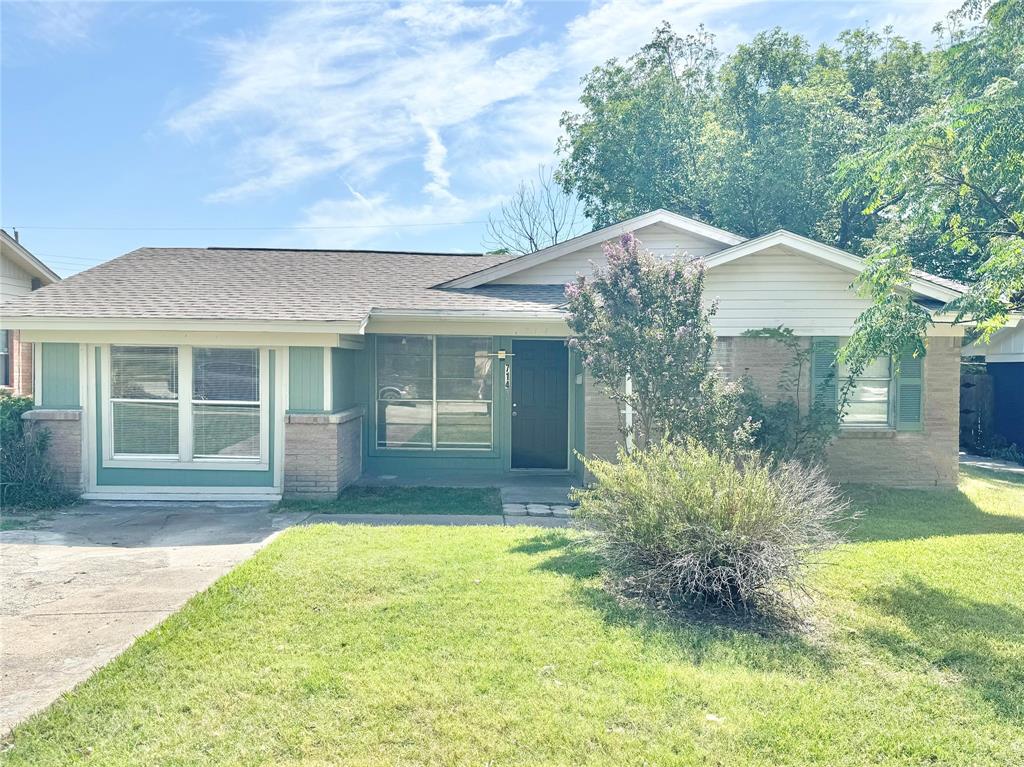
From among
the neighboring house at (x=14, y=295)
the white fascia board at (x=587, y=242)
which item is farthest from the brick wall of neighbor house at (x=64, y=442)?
the neighboring house at (x=14, y=295)

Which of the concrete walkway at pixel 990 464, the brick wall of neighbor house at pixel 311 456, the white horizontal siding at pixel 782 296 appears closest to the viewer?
the brick wall of neighbor house at pixel 311 456

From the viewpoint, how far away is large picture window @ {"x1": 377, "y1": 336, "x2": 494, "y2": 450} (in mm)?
10766

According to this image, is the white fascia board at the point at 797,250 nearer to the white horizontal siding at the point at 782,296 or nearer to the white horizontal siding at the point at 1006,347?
the white horizontal siding at the point at 782,296

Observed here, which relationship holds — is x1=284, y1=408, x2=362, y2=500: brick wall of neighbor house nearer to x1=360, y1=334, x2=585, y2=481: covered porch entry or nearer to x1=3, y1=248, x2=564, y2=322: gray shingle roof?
x1=3, y1=248, x2=564, y2=322: gray shingle roof

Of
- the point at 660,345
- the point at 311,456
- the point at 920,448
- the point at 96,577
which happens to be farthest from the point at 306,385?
the point at 920,448

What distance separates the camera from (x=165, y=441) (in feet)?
28.9

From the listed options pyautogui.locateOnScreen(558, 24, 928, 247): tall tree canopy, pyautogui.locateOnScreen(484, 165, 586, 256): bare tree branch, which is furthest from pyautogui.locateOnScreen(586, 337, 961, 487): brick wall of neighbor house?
pyautogui.locateOnScreen(484, 165, 586, 256): bare tree branch

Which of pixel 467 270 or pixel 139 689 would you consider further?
pixel 467 270

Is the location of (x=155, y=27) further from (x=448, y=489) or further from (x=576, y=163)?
(x=576, y=163)

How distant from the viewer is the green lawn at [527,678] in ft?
10.1

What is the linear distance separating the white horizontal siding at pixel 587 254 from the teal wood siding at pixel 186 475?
14.5 feet

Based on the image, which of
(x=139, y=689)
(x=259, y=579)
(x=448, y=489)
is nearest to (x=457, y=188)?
(x=448, y=489)

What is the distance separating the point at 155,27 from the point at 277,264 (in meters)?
4.09

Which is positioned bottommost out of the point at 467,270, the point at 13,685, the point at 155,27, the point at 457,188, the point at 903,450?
the point at 13,685
